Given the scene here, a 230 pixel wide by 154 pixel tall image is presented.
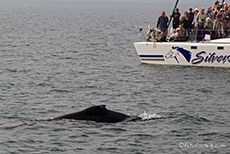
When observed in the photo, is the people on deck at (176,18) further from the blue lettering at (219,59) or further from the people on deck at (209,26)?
the blue lettering at (219,59)

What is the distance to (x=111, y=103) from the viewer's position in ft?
80.9

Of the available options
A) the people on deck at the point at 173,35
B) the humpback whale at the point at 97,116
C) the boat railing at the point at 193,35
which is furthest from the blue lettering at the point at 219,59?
the humpback whale at the point at 97,116

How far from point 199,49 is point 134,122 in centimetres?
1342

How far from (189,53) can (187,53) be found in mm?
127

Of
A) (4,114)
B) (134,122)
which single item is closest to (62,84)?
(4,114)

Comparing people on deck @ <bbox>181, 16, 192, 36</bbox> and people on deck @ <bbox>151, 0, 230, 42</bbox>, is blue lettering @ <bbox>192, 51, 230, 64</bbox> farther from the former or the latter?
people on deck @ <bbox>181, 16, 192, 36</bbox>

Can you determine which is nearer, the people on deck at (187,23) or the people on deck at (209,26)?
the people on deck at (209,26)

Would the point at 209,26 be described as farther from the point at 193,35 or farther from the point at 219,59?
the point at 219,59

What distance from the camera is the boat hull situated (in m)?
32.2

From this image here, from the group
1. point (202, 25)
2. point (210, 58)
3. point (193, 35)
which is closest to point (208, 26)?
point (202, 25)

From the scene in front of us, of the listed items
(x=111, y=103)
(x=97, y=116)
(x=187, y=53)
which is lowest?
(x=111, y=103)

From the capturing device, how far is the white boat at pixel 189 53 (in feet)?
105

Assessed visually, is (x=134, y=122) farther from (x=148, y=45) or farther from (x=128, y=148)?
(x=148, y=45)

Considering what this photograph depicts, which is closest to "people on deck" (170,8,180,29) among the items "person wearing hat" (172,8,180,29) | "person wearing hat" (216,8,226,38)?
"person wearing hat" (172,8,180,29)
